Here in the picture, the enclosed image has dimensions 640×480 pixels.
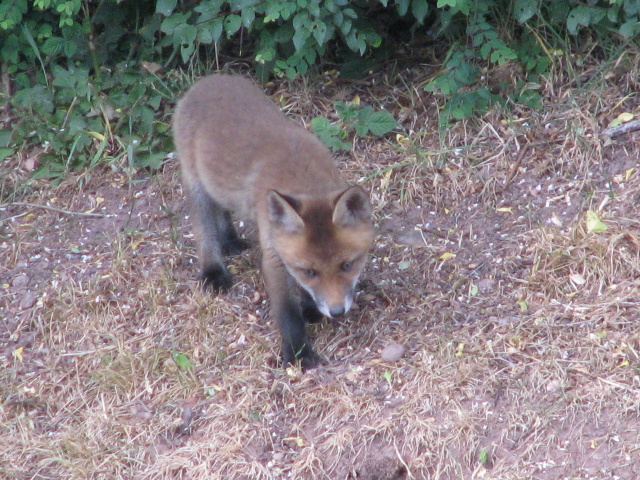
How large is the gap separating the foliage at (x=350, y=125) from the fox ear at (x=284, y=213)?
1.63 metres

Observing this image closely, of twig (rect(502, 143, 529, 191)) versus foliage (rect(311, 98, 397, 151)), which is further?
foliage (rect(311, 98, 397, 151))

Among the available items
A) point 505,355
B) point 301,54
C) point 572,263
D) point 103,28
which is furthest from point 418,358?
point 103,28

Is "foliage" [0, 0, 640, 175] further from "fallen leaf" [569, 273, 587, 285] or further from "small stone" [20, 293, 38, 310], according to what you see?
"fallen leaf" [569, 273, 587, 285]

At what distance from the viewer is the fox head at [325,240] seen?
4.04m

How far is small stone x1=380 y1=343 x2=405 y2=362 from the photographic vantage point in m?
4.28

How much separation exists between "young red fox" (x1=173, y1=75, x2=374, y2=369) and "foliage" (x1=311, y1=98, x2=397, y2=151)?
68 cm

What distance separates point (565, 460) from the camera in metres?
3.67

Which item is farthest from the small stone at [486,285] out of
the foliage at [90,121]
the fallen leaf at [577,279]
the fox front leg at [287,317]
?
the foliage at [90,121]

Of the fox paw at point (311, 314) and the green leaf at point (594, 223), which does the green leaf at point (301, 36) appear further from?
the green leaf at point (594, 223)

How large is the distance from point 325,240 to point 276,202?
0.31m

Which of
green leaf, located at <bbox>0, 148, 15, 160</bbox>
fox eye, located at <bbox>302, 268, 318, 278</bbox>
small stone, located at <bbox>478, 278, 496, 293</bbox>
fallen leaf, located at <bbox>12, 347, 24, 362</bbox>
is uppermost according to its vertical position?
fox eye, located at <bbox>302, 268, 318, 278</bbox>

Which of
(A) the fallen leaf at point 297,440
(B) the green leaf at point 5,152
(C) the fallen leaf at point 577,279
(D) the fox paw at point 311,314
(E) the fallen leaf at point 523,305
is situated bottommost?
(A) the fallen leaf at point 297,440

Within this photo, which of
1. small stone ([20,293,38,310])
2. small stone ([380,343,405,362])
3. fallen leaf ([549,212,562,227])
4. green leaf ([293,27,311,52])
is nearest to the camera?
small stone ([380,343,405,362])

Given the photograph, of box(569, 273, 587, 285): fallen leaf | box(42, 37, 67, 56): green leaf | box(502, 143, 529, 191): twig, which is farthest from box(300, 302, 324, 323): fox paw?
box(42, 37, 67, 56): green leaf
